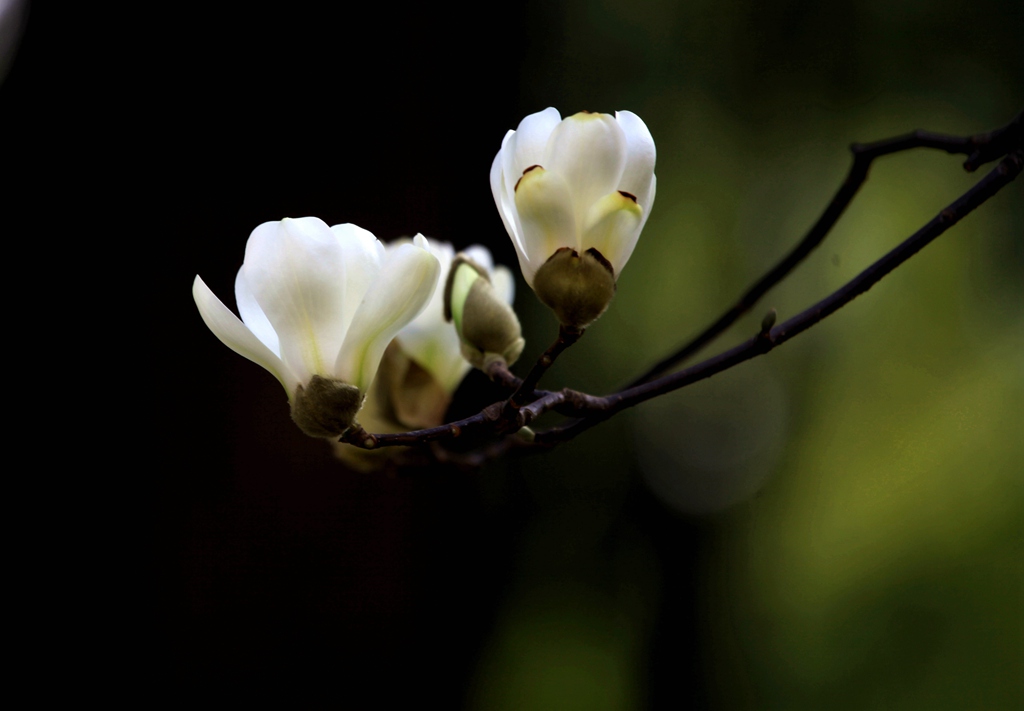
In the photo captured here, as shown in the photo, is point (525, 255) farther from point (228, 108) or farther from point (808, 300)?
point (808, 300)

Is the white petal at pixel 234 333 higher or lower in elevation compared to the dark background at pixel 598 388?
lower

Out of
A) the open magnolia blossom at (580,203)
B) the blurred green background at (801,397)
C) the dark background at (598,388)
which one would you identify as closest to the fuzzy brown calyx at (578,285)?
the open magnolia blossom at (580,203)

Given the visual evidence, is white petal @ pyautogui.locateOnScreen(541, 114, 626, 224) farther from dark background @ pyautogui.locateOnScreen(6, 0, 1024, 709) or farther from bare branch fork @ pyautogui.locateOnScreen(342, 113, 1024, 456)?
dark background @ pyautogui.locateOnScreen(6, 0, 1024, 709)

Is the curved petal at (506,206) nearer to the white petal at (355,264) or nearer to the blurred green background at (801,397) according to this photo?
the white petal at (355,264)

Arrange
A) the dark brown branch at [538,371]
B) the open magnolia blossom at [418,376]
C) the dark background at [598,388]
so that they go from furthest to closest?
the dark background at [598,388]
the open magnolia blossom at [418,376]
the dark brown branch at [538,371]

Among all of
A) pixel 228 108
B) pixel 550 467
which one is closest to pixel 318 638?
pixel 550 467

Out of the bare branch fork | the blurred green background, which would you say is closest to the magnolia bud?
the bare branch fork
